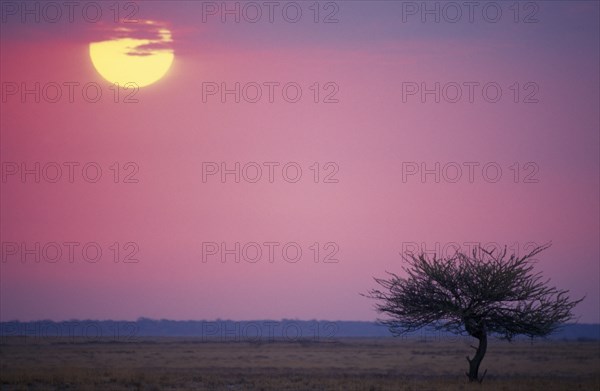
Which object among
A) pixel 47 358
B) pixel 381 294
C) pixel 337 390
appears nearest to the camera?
pixel 337 390

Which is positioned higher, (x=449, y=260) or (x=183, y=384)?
Answer: (x=449, y=260)

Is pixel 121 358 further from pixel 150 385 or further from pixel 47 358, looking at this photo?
pixel 150 385

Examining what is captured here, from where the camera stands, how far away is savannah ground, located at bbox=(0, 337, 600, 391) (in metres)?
36.0

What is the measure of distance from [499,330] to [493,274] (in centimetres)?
280

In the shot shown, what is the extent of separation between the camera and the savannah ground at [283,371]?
36.0m

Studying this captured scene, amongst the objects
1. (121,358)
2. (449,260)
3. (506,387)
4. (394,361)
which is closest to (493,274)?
(449,260)

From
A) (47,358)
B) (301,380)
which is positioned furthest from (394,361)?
(301,380)

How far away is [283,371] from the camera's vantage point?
50.2 m

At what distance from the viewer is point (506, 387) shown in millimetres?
35344

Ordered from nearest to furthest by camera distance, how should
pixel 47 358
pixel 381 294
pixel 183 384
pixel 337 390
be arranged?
pixel 337 390
pixel 183 384
pixel 381 294
pixel 47 358

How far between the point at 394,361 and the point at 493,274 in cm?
3614

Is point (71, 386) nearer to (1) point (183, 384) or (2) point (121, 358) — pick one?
(1) point (183, 384)

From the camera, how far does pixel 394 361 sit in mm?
71938

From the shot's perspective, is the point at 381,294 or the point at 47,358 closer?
the point at 381,294
